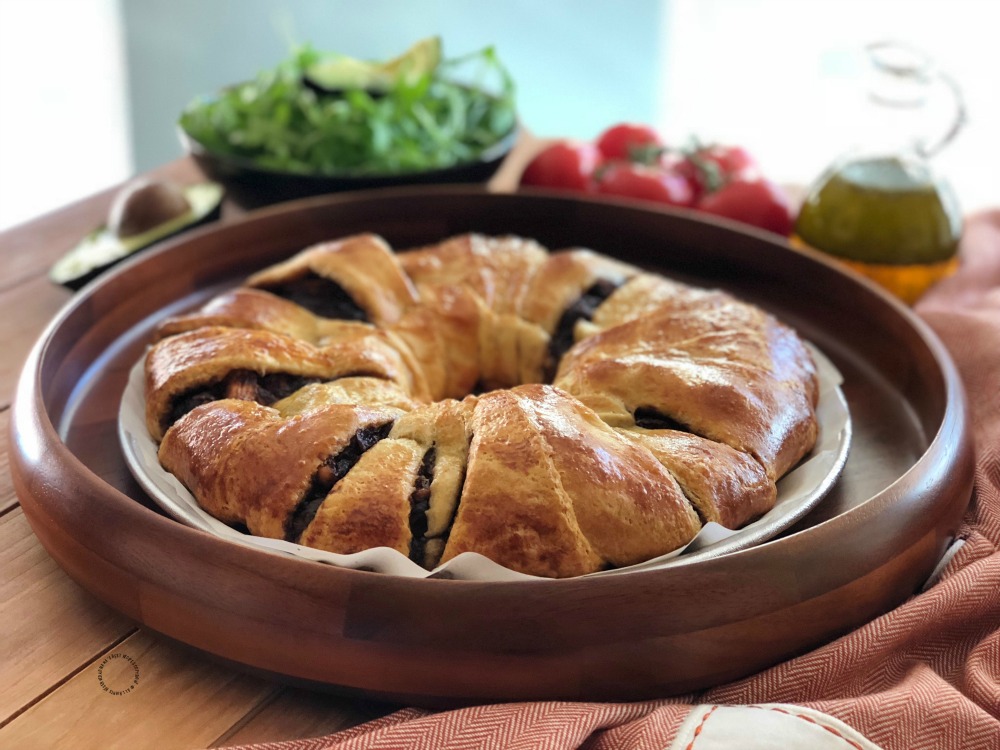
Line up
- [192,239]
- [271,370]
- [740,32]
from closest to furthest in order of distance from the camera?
[271,370], [192,239], [740,32]

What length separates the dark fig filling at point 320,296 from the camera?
2.31m

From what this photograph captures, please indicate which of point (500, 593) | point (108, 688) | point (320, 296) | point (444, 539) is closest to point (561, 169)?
point (320, 296)

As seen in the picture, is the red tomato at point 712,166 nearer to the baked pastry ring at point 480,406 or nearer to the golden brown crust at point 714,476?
the baked pastry ring at point 480,406

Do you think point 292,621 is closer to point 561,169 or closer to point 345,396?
point 345,396

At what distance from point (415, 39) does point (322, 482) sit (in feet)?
18.7

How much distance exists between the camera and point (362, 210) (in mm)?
2951

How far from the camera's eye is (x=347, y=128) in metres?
3.46

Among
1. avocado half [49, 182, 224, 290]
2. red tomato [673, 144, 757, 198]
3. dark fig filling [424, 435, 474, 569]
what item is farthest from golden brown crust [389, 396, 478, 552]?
red tomato [673, 144, 757, 198]

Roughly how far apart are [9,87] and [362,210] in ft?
17.1

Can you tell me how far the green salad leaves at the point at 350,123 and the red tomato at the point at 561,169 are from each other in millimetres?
179

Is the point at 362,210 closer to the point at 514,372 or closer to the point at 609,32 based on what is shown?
the point at 514,372

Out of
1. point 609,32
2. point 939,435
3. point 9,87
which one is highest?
point 939,435

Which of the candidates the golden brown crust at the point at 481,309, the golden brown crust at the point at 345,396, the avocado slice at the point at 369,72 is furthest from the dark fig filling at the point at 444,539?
the avocado slice at the point at 369,72

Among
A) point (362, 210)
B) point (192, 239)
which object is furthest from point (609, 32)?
point (192, 239)
